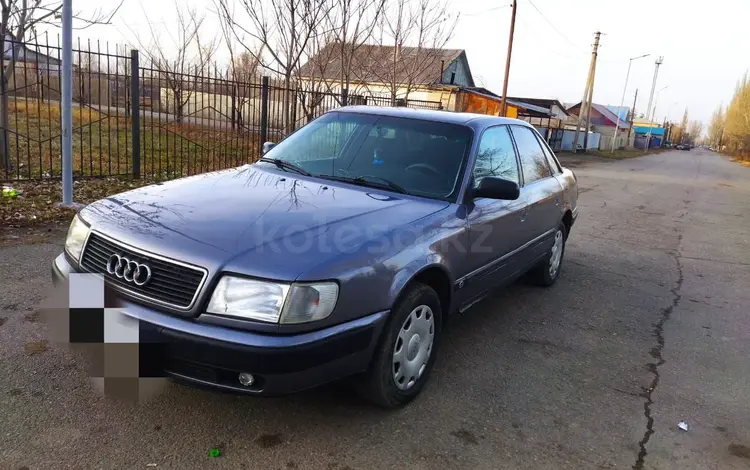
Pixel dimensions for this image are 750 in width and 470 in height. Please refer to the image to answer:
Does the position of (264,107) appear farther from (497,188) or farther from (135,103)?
(497,188)

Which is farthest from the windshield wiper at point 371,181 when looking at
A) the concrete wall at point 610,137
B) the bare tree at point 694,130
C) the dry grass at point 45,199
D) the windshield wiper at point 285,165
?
the bare tree at point 694,130

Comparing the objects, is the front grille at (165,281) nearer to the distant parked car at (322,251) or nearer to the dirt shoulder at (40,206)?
the distant parked car at (322,251)

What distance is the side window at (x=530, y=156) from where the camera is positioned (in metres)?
4.69

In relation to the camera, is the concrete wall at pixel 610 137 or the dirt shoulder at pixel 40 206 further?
the concrete wall at pixel 610 137

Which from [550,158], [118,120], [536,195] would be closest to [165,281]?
[536,195]

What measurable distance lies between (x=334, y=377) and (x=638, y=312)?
11.9ft

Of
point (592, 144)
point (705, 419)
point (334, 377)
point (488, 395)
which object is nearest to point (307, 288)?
point (334, 377)

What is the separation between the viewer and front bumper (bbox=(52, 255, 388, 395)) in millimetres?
2342

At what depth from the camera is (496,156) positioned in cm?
416

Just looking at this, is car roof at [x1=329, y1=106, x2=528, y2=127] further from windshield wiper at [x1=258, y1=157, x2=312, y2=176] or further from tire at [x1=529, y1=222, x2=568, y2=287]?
tire at [x1=529, y1=222, x2=568, y2=287]

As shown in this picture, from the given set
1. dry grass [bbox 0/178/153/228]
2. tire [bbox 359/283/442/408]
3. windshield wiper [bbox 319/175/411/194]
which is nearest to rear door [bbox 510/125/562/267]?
windshield wiper [bbox 319/175/411/194]

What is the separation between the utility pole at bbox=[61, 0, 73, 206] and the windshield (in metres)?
3.79

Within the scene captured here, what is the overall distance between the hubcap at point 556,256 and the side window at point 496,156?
1383mm

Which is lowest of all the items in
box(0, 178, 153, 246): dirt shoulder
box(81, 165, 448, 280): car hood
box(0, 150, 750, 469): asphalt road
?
box(0, 150, 750, 469): asphalt road
